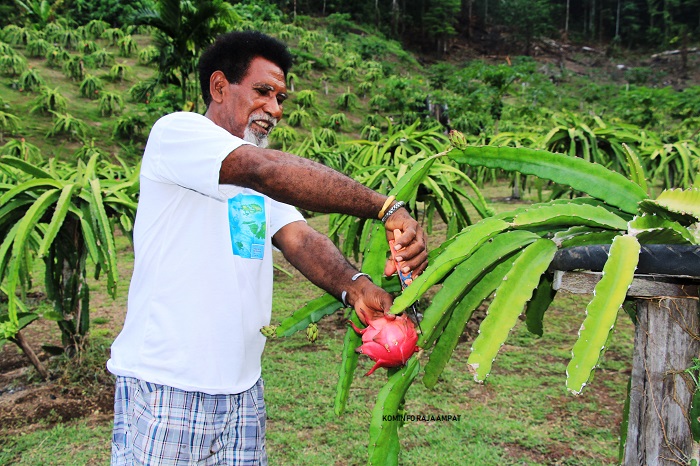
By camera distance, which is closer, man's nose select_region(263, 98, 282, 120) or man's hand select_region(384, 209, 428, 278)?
man's hand select_region(384, 209, 428, 278)

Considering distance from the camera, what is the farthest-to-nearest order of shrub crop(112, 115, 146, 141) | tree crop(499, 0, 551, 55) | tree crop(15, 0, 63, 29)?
tree crop(499, 0, 551, 55), tree crop(15, 0, 63, 29), shrub crop(112, 115, 146, 141)

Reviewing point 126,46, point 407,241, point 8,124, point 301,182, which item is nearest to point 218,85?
point 301,182

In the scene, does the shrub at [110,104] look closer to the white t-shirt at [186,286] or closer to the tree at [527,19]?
the white t-shirt at [186,286]

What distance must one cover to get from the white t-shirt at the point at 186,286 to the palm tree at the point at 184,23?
23.4 ft

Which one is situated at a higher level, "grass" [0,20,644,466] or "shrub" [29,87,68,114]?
"shrub" [29,87,68,114]

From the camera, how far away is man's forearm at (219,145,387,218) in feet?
3.71

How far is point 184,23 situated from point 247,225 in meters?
7.54

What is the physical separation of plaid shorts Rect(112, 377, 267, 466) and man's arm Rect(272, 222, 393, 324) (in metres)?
0.41

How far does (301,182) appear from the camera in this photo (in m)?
1.13

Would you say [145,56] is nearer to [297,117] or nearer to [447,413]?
[297,117]

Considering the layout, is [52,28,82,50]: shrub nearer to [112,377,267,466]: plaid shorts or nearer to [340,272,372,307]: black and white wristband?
[112,377,267,466]: plaid shorts

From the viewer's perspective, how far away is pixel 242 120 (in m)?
1.71

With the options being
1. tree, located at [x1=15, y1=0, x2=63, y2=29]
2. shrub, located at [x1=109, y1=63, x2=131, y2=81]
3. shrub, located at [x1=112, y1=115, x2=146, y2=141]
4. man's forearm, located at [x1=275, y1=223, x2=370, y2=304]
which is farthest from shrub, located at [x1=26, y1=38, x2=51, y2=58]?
man's forearm, located at [x1=275, y1=223, x2=370, y2=304]

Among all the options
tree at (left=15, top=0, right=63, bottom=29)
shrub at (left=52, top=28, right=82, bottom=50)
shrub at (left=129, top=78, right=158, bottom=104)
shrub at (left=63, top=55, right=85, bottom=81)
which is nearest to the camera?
shrub at (left=129, top=78, right=158, bottom=104)
